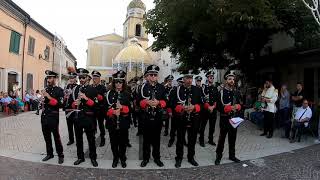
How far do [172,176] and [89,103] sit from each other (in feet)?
7.34

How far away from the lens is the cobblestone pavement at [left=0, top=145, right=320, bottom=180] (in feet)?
22.7

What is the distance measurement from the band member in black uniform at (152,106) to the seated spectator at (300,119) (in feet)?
15.0

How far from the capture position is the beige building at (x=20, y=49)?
66.9 ft

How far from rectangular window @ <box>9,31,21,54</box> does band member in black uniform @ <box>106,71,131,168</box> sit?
52.5 ft

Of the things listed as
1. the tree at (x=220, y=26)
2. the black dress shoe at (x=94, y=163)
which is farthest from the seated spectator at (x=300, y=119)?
the black dress shoe at (x=94, y=163)

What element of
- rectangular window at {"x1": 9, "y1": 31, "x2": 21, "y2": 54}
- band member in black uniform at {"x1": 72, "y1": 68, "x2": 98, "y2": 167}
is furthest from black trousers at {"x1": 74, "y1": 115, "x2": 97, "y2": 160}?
rectangular window at {"x1": 9, "y1": 31, "x2": 21, "y2": 54}

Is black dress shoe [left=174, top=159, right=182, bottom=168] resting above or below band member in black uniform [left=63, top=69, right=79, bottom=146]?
below

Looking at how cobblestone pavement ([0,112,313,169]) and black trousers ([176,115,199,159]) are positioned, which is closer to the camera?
black trousers ([176,115,199,159])

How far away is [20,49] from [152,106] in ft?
59.9

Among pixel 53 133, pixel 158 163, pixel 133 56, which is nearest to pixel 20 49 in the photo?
pixel 133 56

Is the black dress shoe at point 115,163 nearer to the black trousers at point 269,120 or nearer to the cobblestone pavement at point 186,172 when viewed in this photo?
the cobblestone pavement at point 186,172

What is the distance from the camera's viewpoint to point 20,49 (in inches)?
918

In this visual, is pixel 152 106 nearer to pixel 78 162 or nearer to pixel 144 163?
pixel 144 163

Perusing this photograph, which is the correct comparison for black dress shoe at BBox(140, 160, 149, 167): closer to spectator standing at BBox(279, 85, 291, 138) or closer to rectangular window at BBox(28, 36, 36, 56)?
spectator standing at BBox(279, 85, 291, 138)
